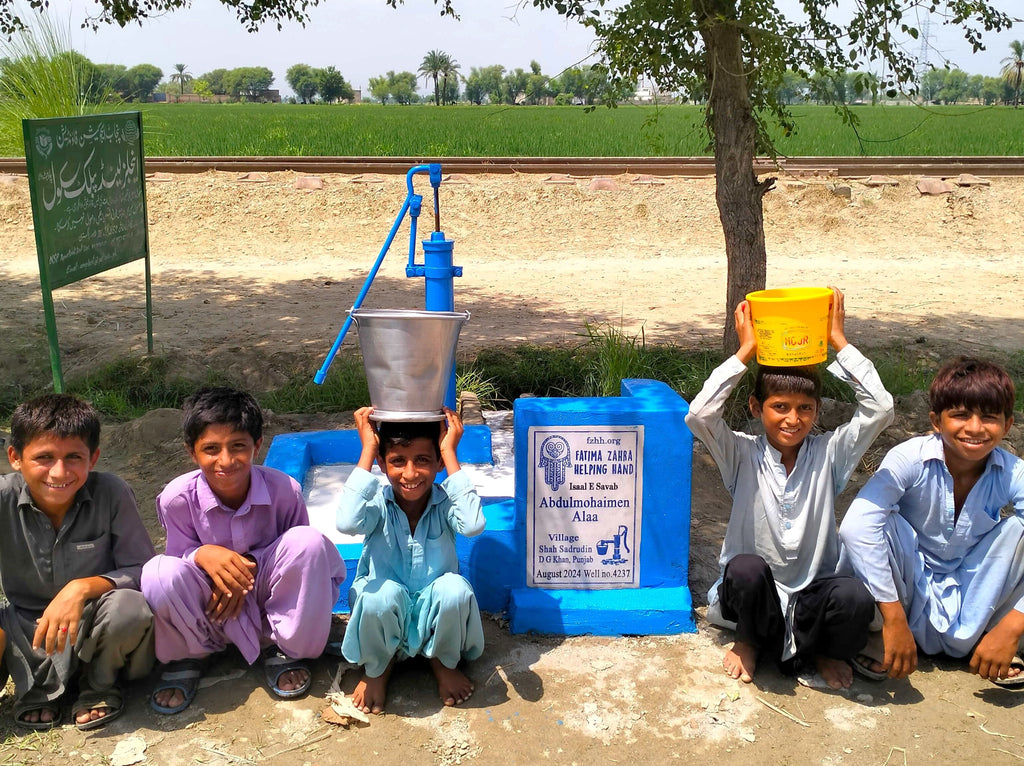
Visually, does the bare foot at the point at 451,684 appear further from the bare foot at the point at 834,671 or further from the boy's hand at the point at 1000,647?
the boy's hand at the point at 1000,647

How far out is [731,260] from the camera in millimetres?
5125

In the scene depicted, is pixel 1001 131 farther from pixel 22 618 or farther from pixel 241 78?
pixel 241 78

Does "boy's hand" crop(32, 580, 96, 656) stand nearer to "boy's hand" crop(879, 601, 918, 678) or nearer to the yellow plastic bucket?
the yellow plastic bucket

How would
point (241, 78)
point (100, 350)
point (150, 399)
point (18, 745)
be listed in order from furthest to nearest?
point (241, 78)
point (100, 350)
point (150, 399)
point (18, 745)

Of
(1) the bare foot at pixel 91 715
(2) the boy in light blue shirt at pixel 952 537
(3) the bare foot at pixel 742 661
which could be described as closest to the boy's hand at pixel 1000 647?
(2) the boy in light blue shirt at pixel 952 537

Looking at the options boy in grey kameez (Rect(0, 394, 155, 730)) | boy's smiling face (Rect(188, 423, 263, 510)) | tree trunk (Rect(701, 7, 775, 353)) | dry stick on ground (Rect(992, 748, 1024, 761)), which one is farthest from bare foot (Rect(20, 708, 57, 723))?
tree trunk (Rect(701, 7, 775, 353))

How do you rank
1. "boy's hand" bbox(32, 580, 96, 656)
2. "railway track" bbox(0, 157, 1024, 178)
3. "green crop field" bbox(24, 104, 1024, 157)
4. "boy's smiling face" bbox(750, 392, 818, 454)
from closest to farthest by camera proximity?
"boy's hand" bbox(32, 580, 96, 656), "boy's smiling face" bbox(750, 392, 818, 454), "railway track" bbox(0, 157, 1024, 178), "green crop field" bbox(24, 104, 1024, 157)

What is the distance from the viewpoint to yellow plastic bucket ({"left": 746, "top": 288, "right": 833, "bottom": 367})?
264 centimetres

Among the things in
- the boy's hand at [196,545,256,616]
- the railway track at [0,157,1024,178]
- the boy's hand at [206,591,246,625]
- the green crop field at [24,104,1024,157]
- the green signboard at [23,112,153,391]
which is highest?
the green crop field at [24,104,1024,157]

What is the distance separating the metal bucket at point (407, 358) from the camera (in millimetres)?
2580

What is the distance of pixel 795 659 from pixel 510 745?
90 centimetres

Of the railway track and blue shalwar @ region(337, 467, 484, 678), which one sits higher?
the railway track

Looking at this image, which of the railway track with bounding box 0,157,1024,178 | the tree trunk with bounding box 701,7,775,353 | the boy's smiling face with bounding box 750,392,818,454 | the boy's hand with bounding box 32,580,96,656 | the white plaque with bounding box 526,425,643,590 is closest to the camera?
the boy's hand with bounding box 32,580,96,656

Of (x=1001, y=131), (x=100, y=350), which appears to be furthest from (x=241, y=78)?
(x=100, y=350)
